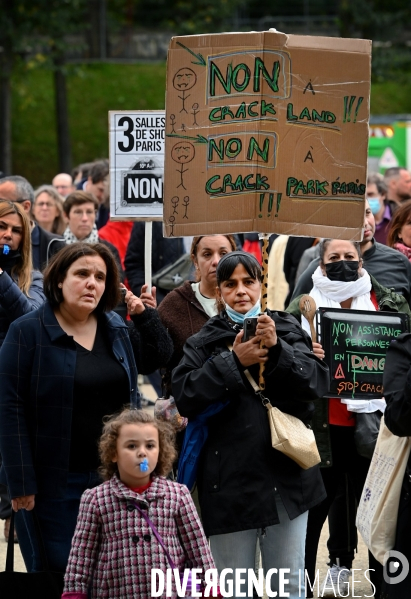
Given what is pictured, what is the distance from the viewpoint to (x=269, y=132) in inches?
201

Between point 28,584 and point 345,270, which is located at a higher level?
point 345,270

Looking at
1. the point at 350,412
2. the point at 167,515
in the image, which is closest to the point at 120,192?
the point at 350,412

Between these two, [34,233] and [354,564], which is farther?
[34,233]

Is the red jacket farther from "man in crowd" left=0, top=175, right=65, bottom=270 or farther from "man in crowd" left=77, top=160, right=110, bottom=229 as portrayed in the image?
"man in crowd" left=0, top=175, right=65, bottom=270

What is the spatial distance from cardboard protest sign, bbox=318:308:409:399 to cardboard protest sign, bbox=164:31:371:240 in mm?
1002

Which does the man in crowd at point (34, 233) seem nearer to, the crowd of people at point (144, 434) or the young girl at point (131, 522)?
the crowd of people at point (144, 434)

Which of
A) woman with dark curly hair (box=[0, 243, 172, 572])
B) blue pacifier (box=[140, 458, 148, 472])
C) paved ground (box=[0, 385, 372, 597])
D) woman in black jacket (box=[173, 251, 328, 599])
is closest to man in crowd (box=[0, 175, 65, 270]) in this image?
paved ground (box=[0, 385, 372, 597])

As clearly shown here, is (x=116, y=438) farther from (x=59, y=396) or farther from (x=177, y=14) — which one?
(x=177, y=14)

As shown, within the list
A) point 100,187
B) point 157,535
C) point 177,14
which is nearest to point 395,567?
point 157,535

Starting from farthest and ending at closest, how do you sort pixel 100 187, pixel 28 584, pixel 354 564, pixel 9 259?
pixel 100 187
pixel 354 564
pixel 9 259
pixel 28 584

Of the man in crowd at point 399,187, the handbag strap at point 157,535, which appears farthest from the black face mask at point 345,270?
the man in crowd at point 399,187

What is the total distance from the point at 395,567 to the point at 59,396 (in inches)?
60.8

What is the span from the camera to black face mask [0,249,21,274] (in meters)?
6.06

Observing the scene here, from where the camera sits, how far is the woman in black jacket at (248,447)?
4801 millimetres
